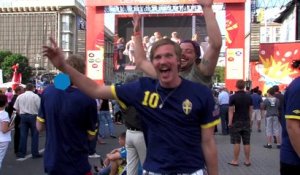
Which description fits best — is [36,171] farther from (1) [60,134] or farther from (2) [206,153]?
(2) [206,153]

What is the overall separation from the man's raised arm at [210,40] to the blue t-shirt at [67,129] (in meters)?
1.02

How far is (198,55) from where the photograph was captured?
4.21 meters

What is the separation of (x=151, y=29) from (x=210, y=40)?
29.6m

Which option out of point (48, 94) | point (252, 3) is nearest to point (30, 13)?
point (252, 3)

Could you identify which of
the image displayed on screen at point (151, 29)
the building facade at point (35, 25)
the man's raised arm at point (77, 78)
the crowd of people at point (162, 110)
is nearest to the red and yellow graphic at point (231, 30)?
the image displayed on screen at point (151, 29)

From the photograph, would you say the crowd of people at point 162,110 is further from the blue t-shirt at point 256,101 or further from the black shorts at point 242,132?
the blue t-shirt at point 256,101

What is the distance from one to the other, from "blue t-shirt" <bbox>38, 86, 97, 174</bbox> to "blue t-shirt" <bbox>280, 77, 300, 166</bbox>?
157cm

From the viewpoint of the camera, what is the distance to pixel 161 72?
3119 millimetres

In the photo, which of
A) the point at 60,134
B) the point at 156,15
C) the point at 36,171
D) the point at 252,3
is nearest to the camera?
the point at 60,134

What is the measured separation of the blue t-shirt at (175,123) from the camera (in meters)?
3.12

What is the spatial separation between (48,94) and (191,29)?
28.7 metres

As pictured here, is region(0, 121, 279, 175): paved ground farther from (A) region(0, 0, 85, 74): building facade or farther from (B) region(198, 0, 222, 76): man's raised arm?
(A) region(0, 0, 85, 74): building facade

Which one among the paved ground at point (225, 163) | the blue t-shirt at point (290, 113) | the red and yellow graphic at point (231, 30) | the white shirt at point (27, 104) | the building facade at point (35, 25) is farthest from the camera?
the building facade at point (35, 25)

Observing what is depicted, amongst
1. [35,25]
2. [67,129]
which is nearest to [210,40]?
[67,129]
